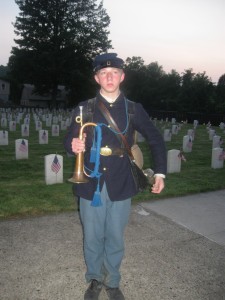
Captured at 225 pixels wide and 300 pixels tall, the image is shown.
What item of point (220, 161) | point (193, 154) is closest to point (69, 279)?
point (220, 161)

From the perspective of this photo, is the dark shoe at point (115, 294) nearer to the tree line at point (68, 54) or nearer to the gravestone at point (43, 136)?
the gravestone at point (43, 136)

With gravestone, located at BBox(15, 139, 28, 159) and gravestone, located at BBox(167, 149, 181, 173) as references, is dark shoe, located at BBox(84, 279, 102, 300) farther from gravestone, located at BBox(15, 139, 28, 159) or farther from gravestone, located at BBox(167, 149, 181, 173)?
gravestone, located at BBox(15, 139, 28, 159)

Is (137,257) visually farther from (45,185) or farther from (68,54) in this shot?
(68,54)

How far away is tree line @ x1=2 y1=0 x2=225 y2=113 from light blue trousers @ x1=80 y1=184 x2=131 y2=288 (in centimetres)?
4239

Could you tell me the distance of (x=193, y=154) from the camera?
13.2 meters

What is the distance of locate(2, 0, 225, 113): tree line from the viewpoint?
1863 inches

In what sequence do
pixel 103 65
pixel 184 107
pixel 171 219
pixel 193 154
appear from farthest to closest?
1. pixel 184 107
2. pixel 193 154
3. pixel 171 219
4. pixel 103 65

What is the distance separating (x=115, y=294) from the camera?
10.5ft

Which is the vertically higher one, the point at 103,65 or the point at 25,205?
the point at 103,65

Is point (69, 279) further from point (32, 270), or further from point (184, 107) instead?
point (184, 107)

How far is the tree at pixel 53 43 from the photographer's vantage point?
158 feet

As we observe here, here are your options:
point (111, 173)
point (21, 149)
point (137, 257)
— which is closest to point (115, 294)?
point (137, 257)

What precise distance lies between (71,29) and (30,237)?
1969 inches

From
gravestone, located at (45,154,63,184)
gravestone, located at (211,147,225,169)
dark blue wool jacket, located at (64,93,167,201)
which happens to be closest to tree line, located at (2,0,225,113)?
gravestone, located at (211,147,225,169)
